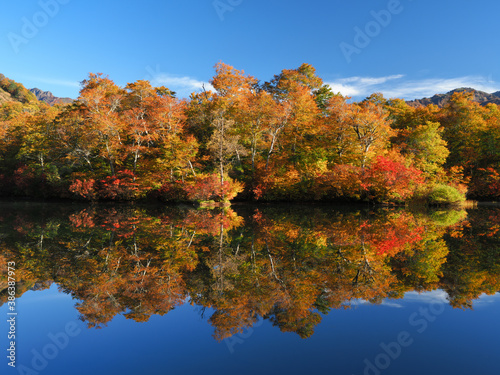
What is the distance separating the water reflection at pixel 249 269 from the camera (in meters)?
5.55

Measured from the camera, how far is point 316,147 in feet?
105

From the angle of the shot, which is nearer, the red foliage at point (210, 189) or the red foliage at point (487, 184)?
the red foliage at point (210, 189)

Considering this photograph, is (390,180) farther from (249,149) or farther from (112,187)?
(112,187)

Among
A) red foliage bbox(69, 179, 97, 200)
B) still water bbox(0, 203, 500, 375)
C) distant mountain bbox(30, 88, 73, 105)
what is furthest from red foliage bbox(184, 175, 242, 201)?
distant mountain bbox(30, 88, 73, 105)

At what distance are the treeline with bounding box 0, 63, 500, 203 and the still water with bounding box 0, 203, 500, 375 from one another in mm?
18829

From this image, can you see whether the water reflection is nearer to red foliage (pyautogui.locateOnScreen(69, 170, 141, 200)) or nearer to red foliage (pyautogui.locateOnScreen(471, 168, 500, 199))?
red foliage (pyautogui.locateOnScreen(69, 170, 141, 200))

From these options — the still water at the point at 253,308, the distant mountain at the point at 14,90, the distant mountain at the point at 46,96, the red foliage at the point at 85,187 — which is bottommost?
the still water at the point at 253,308

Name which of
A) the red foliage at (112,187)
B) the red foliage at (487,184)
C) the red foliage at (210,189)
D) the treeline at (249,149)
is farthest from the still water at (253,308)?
the red foliage at (487,184)

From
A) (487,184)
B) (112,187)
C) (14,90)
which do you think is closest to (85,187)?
(112,187)

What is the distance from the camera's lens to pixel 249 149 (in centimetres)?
3262

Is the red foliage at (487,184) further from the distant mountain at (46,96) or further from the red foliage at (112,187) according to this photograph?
the distant mountain at (46,96)

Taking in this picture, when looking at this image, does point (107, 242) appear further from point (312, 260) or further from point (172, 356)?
point (172, 356)

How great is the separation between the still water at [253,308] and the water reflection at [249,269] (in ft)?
0.13

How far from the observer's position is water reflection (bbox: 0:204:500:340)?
5551 millimetres
